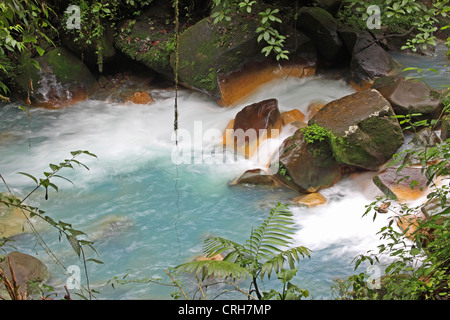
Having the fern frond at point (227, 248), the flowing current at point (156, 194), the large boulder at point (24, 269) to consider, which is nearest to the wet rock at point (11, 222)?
the flowing current at point (156, 194)

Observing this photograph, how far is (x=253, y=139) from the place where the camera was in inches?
283

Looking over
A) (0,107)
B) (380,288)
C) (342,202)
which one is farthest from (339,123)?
(0,107)

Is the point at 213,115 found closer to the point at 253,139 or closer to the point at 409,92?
the point at 253,139

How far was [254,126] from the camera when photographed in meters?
7.24

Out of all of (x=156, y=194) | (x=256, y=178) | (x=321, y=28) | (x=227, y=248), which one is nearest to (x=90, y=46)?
(x=156, y=194)

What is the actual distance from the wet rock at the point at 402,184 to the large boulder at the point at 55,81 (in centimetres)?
619

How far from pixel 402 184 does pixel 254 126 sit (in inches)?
101

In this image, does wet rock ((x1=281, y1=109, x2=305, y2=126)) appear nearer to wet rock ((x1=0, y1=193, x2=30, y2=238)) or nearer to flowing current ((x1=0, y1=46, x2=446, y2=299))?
flowing current ((x1=0, y1=46, x2=446, y2=299))

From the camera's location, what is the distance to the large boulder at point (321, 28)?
27.4ft

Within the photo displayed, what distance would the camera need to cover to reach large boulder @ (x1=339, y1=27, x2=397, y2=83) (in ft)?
26.7

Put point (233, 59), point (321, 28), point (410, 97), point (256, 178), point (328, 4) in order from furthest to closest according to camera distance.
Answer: point (328, 4) < point (321, 28) < point (233, 59) < point (410, 97) < point (256, 178)

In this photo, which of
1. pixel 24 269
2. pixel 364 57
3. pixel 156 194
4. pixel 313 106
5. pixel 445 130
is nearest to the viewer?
pixel 24 269

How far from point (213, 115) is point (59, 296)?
4.76m

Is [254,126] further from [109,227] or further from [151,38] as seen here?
[151,38]
